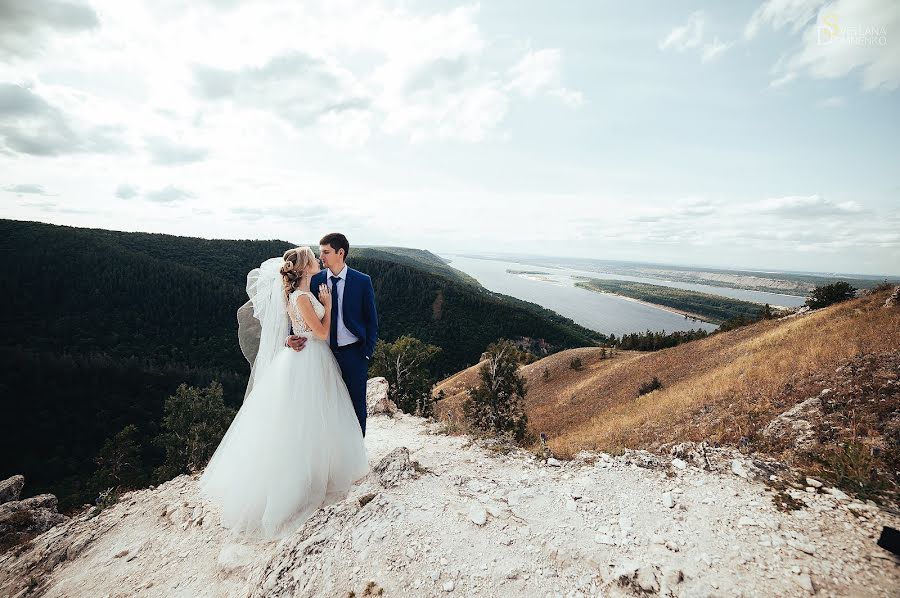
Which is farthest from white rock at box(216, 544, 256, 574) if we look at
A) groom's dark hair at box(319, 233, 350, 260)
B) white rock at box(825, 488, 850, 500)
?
white rock at box(825, 488, 850, 500)

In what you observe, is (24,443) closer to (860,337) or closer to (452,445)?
(452,445)

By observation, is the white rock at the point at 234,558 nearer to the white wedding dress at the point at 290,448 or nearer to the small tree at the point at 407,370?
the white wedding dress at the point at 290,448

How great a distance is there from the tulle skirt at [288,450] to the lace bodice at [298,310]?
260mm

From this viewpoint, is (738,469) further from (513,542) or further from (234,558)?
(234,558)

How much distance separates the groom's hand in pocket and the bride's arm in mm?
227

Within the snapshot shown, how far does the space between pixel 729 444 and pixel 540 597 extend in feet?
15.6

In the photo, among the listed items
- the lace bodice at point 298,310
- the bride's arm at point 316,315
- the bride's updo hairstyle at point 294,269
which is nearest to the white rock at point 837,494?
the bride's arm at point 316,315

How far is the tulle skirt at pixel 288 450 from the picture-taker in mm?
4328

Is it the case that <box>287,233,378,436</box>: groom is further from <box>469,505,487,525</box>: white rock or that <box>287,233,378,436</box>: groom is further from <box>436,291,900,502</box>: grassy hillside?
<box>436,291,900,502</box>: grassy hillside

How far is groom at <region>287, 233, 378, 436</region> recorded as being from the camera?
15.6 ft

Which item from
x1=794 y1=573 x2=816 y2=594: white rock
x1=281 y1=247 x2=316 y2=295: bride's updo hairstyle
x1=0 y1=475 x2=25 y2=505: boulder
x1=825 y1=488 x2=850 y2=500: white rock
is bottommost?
x1=0 y1=475 x2=25 y2=505: boulder

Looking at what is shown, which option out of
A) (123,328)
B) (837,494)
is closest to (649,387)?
(837,494)

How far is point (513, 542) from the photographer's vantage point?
368 cm

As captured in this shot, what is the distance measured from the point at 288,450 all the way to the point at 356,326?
182 centimetres
